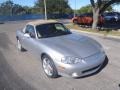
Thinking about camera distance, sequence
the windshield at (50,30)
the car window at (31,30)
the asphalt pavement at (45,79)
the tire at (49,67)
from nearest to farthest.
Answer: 1. the asphalt pavement at (45,79)
2. the tire at (49,67)
3. the windshield at (50,30)
4. the car window at (31,30)

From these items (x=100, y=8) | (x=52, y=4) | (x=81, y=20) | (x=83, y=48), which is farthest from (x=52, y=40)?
(x=52, y=4)

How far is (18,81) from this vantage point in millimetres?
5965

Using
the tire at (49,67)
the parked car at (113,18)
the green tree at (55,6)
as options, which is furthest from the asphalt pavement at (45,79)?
the green tree at (55,6)

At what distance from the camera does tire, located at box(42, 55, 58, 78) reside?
5764mm

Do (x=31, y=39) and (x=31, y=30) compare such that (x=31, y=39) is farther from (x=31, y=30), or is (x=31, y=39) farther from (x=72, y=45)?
(x=72, y=45)

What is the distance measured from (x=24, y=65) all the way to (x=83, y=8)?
250ft

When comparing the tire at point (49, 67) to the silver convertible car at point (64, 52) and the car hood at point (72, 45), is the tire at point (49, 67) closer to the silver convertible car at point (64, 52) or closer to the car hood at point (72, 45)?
the silver convertible car at point (64, 52)

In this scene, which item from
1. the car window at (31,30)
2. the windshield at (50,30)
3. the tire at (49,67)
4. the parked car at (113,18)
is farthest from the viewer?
the parked car at (113,18)

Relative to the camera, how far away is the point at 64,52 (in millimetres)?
5590

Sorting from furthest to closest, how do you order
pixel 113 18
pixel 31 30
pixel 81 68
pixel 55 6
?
pixel 55 6 → pixel 113 18 → pixel 31 30 → pixel 81 68

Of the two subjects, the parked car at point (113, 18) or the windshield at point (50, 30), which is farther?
the parked car at point (113, 18)

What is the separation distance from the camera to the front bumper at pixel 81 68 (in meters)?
5.35

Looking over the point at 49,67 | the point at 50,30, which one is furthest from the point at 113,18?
the point at 49,67

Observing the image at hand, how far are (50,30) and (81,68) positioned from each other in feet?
7.95
